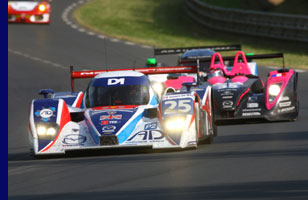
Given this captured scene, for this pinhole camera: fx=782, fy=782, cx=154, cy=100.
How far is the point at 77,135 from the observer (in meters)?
10.4

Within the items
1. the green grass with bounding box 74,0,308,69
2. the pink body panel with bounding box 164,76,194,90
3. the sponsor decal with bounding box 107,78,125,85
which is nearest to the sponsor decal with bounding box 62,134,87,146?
the sponsor decal with bounding box 107,78,125,85

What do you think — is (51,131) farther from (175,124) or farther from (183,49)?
(183,49)

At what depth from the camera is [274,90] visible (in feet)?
46.1

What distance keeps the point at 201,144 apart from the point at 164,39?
1995 cm

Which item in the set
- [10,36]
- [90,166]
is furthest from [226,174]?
[10,36]

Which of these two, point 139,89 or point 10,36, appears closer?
point 139,89

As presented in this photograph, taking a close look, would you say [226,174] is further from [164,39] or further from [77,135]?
[164,39]

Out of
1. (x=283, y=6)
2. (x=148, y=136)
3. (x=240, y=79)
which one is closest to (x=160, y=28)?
(x=283, y=6)

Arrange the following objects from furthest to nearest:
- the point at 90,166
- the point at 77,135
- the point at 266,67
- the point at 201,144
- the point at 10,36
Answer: the point at 10,36 < the point at 266,67 < the point at 201,144 < the point at 77,135 < the point at 90,166

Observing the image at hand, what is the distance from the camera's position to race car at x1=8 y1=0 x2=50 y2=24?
105 feet

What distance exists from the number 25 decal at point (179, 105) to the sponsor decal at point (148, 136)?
43 cm

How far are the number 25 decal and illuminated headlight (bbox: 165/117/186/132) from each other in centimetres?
18

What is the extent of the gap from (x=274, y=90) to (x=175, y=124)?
13.8 ft

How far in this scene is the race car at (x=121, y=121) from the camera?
10188 mm
